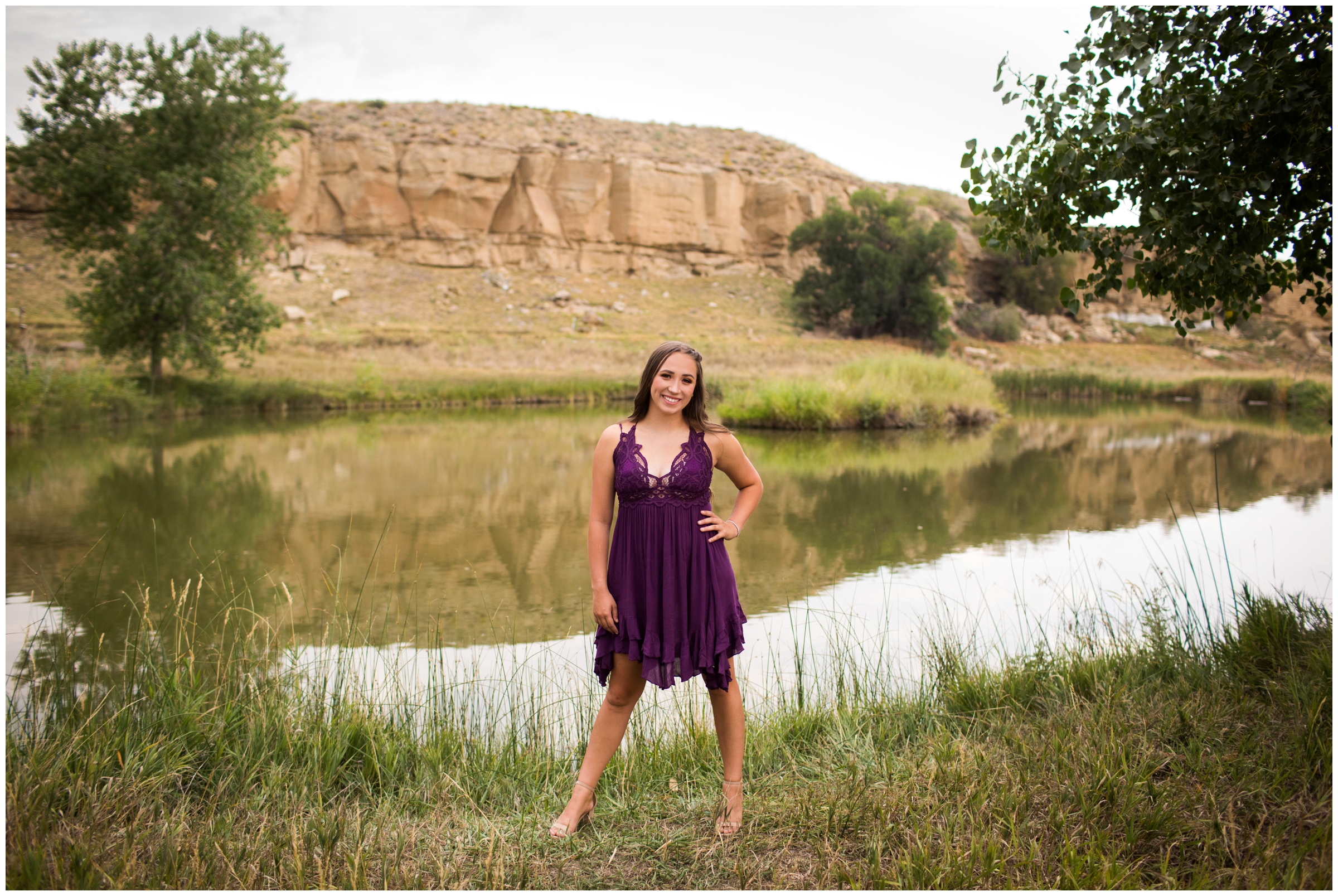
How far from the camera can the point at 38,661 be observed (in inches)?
212

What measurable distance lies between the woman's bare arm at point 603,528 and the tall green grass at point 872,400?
17.8 metres

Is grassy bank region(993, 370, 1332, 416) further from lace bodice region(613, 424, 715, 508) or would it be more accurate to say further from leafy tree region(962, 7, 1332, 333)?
lace bodice region(613, 424, 715, 508)

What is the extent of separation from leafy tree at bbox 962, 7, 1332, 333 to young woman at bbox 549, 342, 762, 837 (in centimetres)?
181

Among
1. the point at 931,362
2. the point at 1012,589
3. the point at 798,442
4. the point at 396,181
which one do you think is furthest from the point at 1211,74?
the point at 396,181

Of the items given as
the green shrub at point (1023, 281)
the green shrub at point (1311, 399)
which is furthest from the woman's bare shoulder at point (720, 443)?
the green shrub at point (1023, 281)

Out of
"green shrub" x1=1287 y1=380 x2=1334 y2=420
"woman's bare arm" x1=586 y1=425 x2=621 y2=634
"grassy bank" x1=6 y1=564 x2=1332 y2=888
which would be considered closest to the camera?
"grassy bank" x1=6 y1=564 x2=1332 y2=888

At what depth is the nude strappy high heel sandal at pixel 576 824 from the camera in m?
2.93

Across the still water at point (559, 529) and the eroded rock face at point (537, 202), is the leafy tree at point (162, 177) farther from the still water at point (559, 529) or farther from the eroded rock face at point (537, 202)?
the eroded rock face at point (537, 202)

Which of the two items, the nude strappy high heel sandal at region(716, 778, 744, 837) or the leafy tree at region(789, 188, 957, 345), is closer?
the nude strappy high heel sandal at region(716, 778, 744, 837)

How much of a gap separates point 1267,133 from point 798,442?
1505cm

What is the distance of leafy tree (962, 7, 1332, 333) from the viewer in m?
3.56

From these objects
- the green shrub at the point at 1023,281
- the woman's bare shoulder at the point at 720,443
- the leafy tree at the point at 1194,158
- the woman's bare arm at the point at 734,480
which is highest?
the green shrub at the point at 1023,281

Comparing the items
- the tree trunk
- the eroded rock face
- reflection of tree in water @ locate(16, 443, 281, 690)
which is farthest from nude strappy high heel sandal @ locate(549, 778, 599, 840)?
the eroded rock face

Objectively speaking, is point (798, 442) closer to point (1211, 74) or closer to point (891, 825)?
point (1211, 74)
